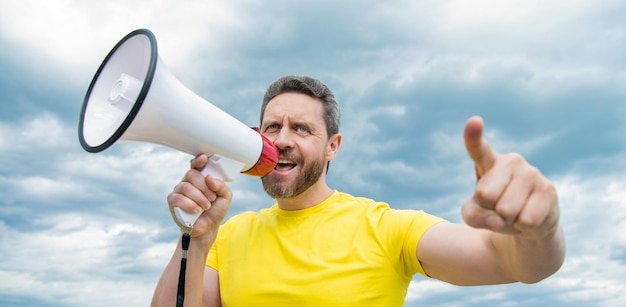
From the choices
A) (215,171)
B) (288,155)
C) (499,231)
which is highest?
(288,155)

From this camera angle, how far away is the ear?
3670 millimetres

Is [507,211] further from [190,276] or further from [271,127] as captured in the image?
[271,127]

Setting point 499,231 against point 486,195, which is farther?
point 499,231

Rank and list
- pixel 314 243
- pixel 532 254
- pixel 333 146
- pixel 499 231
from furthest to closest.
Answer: pixel 333 146
pixel 314 243
pixel 532 254
pixel 499 231

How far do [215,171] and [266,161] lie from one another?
1.11 ft

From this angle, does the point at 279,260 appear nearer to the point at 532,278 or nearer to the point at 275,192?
the point at 275,192

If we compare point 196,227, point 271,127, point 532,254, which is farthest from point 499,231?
point 271,127

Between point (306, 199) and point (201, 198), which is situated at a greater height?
point (306, 199)

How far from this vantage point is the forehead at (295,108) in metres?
3.41

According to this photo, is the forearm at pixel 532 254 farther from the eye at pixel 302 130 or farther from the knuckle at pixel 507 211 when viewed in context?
the eye at pixel 302 130

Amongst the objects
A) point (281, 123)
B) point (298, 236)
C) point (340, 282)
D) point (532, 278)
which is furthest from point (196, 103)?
point (532, 278)

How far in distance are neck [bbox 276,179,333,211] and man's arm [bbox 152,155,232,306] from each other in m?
0.49

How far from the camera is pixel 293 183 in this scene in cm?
327

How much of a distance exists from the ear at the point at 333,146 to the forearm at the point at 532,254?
1578 mm
